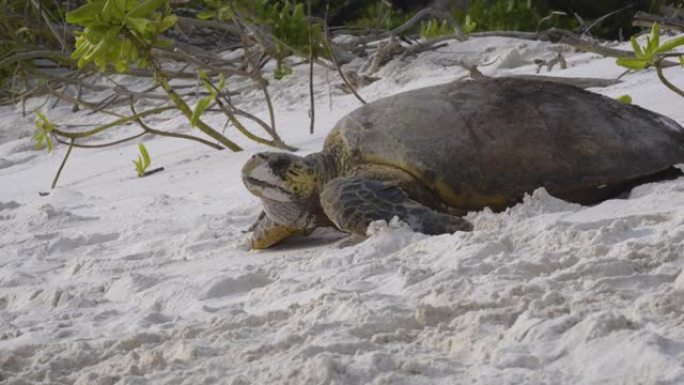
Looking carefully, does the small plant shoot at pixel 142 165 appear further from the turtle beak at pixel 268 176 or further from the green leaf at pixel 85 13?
the turtle beak at pixel 268 176

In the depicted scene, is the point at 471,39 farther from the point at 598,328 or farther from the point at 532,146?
the point at 598,328

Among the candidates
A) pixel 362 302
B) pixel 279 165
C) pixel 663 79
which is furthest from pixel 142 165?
pixel 362 302

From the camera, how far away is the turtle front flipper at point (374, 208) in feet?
7.43

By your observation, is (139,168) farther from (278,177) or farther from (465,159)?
(465,159)

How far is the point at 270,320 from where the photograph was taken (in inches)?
67.9

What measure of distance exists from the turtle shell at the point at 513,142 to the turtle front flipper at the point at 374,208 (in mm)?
128

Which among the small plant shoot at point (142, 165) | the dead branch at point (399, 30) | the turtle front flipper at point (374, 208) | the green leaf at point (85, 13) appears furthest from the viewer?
the dead branch at point (399, 30)

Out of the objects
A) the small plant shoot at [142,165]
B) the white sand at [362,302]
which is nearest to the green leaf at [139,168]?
the small plant shoot at [142,165]

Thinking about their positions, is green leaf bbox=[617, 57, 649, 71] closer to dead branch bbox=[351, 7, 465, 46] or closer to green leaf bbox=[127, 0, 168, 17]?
green leaf bbox=[127, 0, 168, 17]

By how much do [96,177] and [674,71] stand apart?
2429mm

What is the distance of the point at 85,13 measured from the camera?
314 centimetres

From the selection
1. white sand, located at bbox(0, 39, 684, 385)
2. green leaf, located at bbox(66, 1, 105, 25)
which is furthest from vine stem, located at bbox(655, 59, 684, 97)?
green leaf, located at bbox(66, 1, 105, 25)

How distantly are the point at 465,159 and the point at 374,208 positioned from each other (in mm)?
299

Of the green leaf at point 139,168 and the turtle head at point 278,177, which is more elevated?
the turtle head at point 278,177
